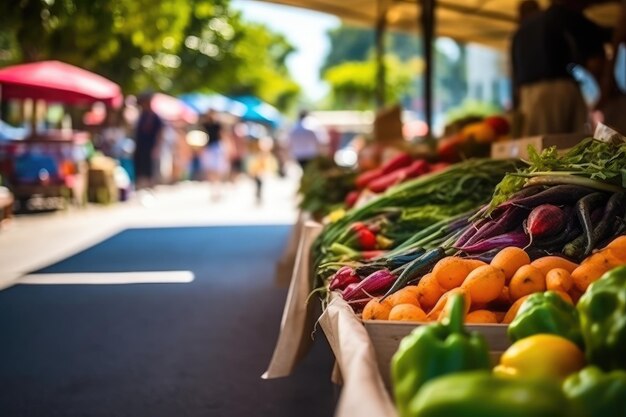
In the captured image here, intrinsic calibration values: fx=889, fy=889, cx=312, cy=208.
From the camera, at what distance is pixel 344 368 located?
8.21 feet

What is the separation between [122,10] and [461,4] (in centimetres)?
774

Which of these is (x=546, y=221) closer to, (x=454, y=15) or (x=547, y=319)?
(x=547, y=319)

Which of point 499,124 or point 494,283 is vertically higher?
point 499,124

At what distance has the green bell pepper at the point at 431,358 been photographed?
185 centimetres

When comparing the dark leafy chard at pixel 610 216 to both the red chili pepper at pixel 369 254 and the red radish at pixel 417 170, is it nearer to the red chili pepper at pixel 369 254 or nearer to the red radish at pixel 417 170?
the red chili pepper at pixel 369 254

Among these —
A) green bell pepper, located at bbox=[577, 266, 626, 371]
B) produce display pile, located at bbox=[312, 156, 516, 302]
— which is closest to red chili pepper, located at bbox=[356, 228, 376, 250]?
produce display pile, located at bbox=[312, 156, 516, 302]

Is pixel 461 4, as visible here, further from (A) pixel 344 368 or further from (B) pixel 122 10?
(A) pixel 344 368

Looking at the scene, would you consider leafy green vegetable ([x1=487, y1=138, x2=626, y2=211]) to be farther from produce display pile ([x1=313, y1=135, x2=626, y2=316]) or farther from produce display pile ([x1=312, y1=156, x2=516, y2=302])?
produce display pile ([x1=312, y1=156, x2=516, y2=302])

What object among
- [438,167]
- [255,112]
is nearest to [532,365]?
[438,167]

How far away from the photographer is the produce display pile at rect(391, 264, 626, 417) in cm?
149

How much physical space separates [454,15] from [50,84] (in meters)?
7.83

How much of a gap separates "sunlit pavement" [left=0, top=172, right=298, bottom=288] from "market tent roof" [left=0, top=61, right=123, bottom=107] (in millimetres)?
2300

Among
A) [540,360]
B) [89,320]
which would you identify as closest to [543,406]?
[540,360]

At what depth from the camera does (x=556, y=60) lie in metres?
7.48
